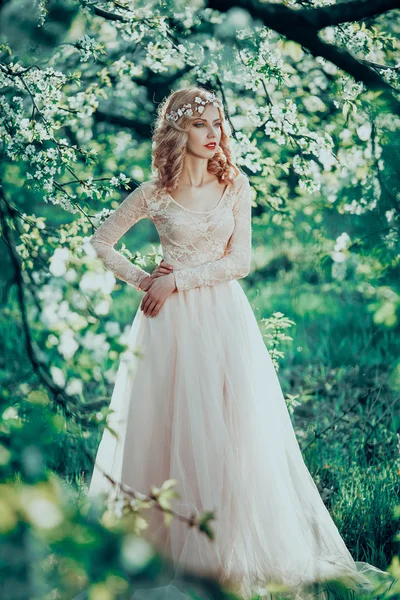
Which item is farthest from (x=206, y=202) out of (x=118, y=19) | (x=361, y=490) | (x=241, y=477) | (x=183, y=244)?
(x=361, y=490)

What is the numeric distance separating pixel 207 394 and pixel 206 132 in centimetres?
84

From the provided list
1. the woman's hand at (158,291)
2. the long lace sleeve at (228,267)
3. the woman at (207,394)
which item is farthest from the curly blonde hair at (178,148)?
the woman's hand at (158,291)

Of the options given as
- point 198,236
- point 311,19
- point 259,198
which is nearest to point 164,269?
point 198,236

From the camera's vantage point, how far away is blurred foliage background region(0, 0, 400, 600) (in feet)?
7.34

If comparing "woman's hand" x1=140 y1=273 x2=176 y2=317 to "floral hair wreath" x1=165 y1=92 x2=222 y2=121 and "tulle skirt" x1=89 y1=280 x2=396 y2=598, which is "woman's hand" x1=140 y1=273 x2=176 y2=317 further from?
"floral hair wreath" x1=165 y1=92 x2=222 y2=121

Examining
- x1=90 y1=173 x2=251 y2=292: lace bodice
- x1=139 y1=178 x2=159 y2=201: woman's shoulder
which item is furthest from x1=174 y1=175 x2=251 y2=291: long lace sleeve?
x1=139 y1=178 x2=159 y2=201: woman's shoulder

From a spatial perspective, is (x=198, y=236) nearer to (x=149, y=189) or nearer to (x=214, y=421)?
(x=149, y=189)

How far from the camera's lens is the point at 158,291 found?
2.32 meters

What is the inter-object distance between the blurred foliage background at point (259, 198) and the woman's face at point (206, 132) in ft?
1.64

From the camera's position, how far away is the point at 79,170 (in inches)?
154

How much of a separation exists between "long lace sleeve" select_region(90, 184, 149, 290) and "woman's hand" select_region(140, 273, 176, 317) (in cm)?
10

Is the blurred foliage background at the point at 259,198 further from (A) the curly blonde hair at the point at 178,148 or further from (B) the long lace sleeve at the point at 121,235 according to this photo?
(A) the curly blonde hair at the point at 178,148

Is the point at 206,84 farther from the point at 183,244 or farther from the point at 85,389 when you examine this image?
the point at 85,389

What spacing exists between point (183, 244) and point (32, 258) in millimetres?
992
